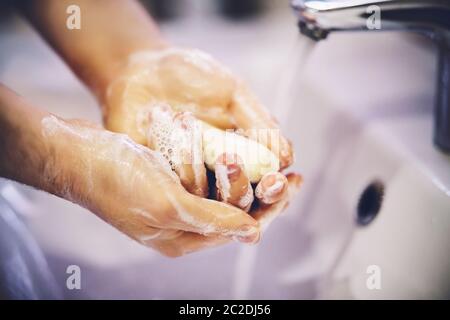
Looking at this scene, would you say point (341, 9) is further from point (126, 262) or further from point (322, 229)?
point (126, 262)

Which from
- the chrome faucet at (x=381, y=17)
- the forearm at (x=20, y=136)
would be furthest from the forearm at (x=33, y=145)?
the chrome faucet at (x=381, y=17)

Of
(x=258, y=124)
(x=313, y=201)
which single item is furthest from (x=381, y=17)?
(x=313, y=201)

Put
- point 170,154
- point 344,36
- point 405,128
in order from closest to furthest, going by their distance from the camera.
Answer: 1. point 170,154
2. point 405,128
3. point 344,36

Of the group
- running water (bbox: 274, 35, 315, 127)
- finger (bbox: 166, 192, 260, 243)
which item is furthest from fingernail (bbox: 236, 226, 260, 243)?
running water (bbox: 274, 35, 315, 127)

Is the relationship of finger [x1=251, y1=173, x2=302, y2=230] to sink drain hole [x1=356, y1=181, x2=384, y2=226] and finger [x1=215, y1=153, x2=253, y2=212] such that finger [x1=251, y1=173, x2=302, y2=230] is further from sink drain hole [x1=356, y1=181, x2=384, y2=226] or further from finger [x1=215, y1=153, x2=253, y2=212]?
sink drain hole [x1=356, y1=181, x2=384, y2=226]

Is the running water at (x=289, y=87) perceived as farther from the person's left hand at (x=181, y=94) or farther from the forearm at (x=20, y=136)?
the forearm at (x=20, y=136)

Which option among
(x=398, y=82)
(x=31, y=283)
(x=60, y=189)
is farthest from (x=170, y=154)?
(x=398, y=82)

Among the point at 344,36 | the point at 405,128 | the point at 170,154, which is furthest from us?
the point at 344,36

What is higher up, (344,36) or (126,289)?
(344,36)
